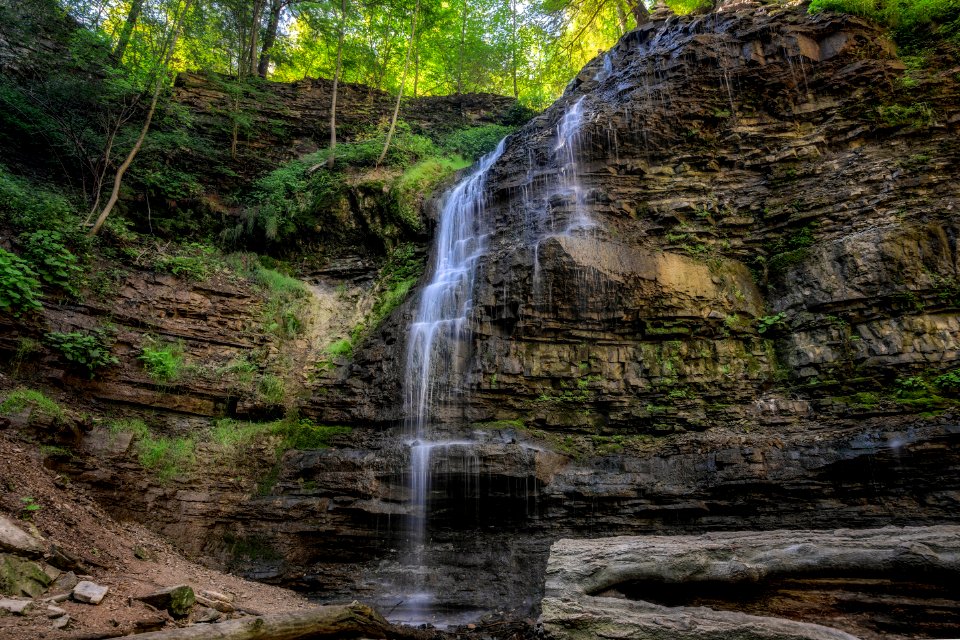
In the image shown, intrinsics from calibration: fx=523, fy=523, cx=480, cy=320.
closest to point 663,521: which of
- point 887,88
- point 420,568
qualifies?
point 420,568

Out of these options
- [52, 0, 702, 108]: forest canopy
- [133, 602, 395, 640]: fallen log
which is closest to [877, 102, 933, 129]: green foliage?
[52, 0, 702, 108]: forest canopy

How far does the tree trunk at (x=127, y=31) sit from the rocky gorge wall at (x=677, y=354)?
319 inches

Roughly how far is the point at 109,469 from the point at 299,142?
1325cm

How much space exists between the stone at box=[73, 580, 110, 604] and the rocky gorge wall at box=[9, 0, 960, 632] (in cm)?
356

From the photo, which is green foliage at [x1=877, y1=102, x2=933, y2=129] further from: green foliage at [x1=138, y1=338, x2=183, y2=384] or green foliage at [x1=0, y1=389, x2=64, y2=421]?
green foliage at [x1=0, y1=389, x2=64, y2=421]

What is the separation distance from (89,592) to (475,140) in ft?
55.6

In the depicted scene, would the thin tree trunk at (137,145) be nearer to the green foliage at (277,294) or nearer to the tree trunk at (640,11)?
the green foliage at (277,294)

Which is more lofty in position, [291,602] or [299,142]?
[299,142]

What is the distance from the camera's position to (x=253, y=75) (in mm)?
19031

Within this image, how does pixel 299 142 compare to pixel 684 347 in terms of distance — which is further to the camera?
pixel 299 142

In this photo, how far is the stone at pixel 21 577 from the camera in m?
4.45

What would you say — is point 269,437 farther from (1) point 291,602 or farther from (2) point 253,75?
(2) point 253,75

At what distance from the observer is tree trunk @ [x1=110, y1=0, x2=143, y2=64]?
14.4m

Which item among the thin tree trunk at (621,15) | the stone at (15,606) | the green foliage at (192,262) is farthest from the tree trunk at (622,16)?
the stone at (15,606)
